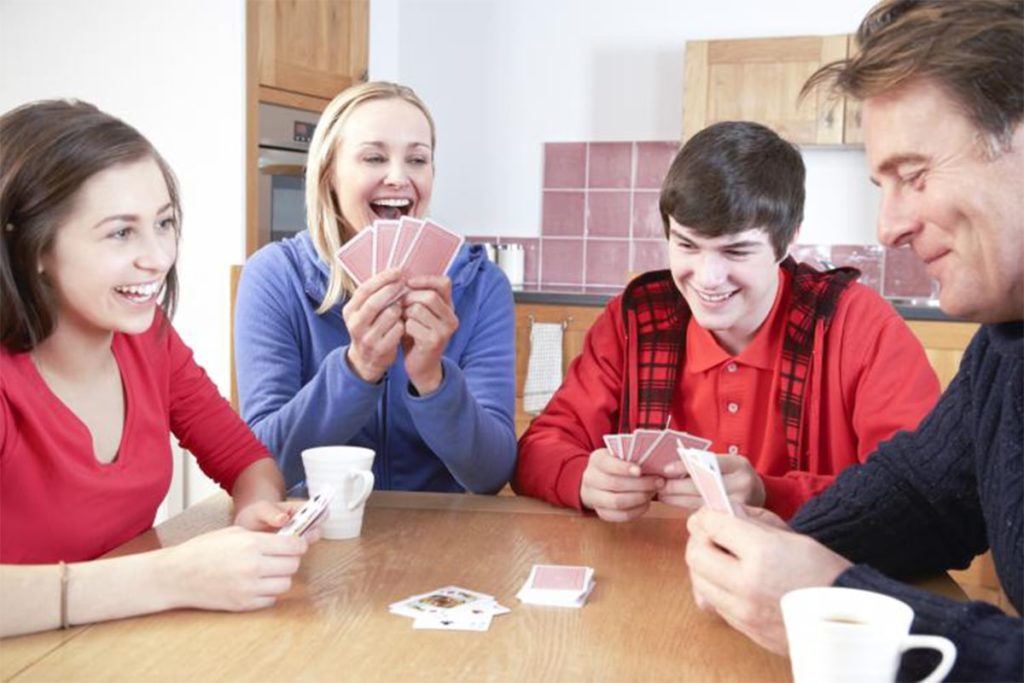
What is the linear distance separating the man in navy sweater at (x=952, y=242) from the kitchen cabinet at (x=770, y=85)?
124 inches

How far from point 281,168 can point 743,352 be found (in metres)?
2.46

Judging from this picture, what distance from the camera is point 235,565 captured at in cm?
123

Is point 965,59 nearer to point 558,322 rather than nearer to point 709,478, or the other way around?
point 709,478

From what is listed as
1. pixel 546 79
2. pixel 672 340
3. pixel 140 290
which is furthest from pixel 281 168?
pixel 140 290

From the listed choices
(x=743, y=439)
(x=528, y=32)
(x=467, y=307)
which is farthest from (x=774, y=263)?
(x=528, y=32)

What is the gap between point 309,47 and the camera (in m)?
4.18

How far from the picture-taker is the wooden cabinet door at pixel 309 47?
3912 millimetres

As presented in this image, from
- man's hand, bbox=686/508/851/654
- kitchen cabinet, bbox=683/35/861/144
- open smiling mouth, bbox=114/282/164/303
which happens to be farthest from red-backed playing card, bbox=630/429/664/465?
kitchen cabinet, bbox=683/35/861/144

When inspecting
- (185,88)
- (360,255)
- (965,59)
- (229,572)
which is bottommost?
(229,572)

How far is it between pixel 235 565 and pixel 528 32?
4204mm

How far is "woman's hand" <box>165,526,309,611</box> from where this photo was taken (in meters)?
1.21

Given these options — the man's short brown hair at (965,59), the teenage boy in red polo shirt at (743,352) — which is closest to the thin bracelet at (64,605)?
the teenage boy in red polo shirt at (743,352)

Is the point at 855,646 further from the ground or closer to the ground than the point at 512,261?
closer to the ground

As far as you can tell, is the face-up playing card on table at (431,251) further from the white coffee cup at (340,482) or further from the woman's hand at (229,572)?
the woman's hand at (229,572)
